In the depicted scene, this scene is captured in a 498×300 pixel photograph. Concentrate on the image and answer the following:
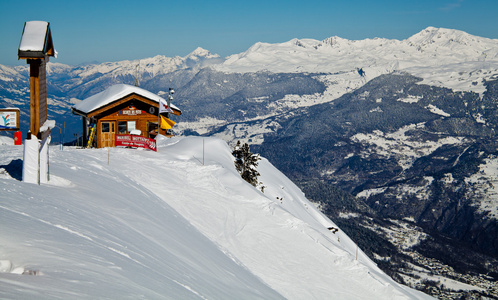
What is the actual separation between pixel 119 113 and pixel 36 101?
2867cm

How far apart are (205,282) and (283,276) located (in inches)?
278

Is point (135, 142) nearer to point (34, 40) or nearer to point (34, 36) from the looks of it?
point (34, 36)

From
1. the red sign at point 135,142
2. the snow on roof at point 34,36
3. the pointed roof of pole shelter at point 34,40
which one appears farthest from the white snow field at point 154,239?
the snow on roof at point 34,36

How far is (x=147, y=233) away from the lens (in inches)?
644

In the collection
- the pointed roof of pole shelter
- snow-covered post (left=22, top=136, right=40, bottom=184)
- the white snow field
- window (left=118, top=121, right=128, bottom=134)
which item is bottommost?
the white snow field

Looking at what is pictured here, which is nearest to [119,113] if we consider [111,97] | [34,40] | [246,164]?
[111,97]

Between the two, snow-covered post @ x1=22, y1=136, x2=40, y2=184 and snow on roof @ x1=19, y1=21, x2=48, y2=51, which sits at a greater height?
snow on roof @ x1=19, y1=21, x2=48, y2=51

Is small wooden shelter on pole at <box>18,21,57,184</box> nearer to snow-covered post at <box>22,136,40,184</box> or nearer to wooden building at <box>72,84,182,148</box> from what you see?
snow-covered post at <box>22,136,40,184</box>

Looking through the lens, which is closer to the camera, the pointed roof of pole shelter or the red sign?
the pointed roof of pole shelter

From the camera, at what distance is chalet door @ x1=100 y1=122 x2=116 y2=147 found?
44906mm

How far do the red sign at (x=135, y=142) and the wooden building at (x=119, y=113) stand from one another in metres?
7.32

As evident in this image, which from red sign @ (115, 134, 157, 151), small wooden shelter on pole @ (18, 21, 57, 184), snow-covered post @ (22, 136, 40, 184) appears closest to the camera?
snow-covered post @ (22, 136, 40, 184)

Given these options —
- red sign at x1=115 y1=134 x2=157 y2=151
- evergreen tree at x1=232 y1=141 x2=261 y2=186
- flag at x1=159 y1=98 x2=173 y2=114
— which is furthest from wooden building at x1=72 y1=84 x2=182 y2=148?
evergreen tree at x1=232 y1=141 x2=261 y2=186

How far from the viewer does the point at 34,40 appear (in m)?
18.1
